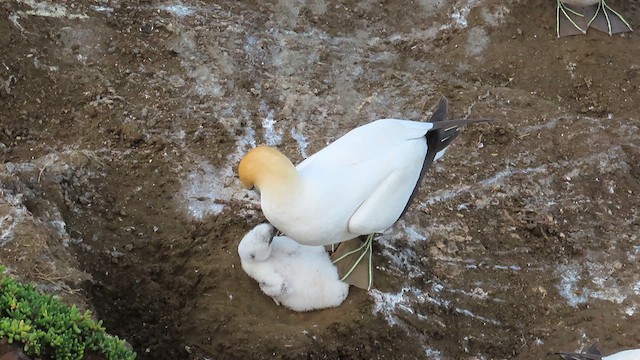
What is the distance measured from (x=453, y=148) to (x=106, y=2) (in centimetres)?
394

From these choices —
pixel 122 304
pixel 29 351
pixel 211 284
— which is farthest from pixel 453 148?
pixel 29 351

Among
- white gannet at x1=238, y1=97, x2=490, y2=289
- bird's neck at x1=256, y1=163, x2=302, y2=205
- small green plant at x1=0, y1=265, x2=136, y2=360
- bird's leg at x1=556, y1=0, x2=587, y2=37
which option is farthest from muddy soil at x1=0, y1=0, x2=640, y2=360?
bird's neck at x1=256, y1=163, x2=302, y2=205

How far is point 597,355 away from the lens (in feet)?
15.2

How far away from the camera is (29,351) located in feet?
9.42

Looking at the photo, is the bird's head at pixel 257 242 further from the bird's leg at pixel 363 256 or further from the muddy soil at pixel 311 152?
the bird's leg at pixel 363 256

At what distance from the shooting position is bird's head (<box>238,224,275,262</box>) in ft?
14.9

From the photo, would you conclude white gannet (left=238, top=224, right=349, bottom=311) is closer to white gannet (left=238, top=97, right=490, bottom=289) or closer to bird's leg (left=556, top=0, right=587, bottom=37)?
white gannet (left=238, top=97, right=490, bottom=289)

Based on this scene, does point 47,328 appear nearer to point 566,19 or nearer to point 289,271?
point 289,271

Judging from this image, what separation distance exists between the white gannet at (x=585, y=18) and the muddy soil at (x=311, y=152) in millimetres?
110

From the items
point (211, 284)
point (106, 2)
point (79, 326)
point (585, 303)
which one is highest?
point (79, 326)

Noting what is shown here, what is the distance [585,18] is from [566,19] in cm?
22

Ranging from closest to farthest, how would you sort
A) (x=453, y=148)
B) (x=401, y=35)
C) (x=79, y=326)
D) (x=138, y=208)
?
(x=79, y=326), (x=138, y=208), (x=453, y=148), (x=401, y=35)

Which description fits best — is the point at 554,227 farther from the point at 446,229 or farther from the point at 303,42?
the point at 303,42

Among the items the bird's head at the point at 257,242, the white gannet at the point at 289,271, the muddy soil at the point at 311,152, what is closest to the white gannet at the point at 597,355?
the muddy soil at the point at 311,152
